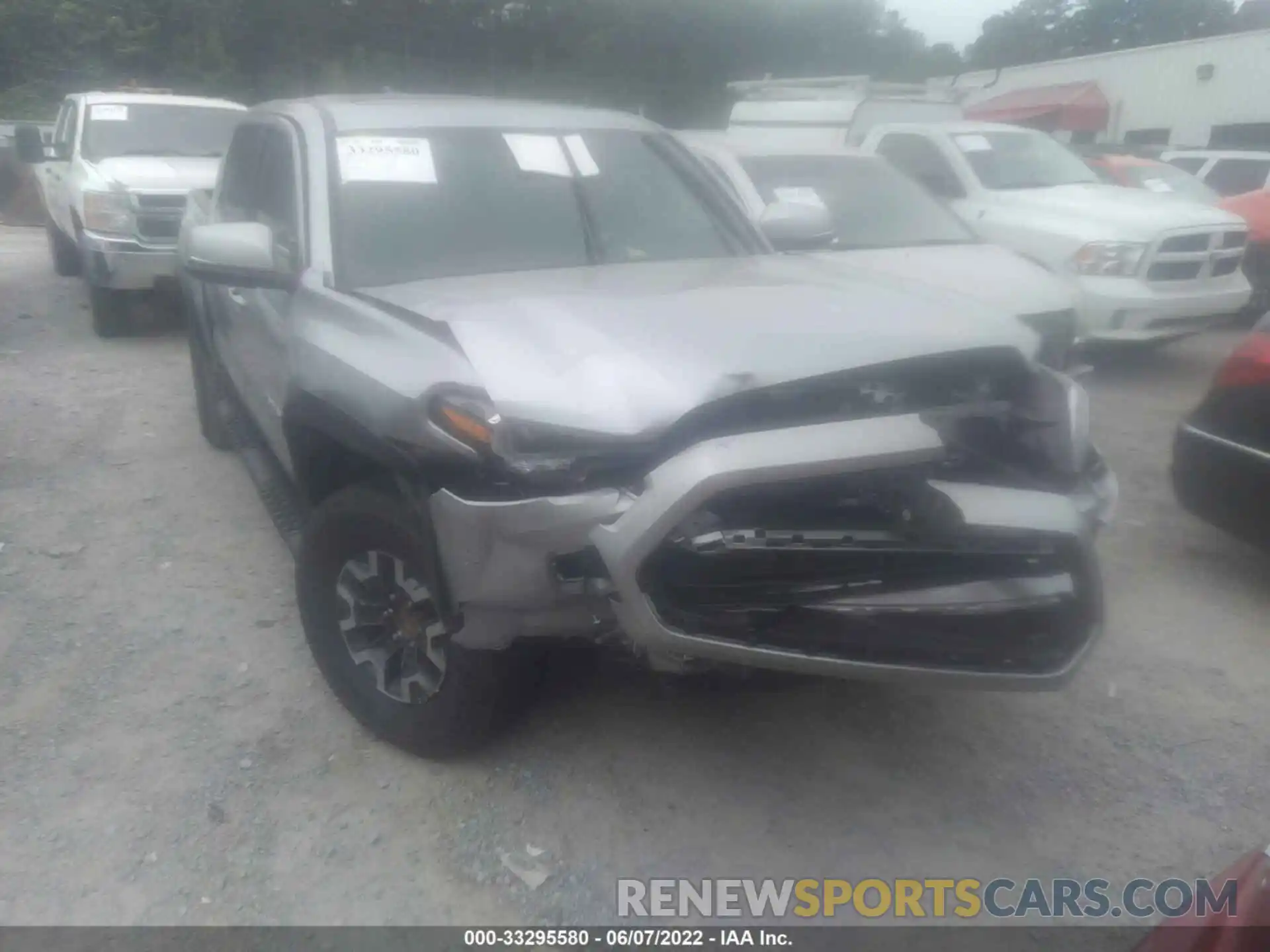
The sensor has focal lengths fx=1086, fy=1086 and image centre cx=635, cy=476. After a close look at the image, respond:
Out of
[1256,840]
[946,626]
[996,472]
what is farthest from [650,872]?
[1256,840]

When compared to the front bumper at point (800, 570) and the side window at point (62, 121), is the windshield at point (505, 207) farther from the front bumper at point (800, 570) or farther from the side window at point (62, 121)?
the side window at point (62, 121)

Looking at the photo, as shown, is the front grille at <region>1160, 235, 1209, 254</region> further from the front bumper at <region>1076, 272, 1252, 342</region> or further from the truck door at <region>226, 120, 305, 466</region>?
the truck door at <region>226, 120, 305, 466</region>

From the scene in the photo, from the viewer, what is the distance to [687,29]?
25.7 m

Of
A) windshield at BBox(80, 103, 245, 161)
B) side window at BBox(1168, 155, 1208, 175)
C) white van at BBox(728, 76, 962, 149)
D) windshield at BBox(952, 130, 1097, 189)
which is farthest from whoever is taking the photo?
side window at BBox(1168, 155, 1208, 175)

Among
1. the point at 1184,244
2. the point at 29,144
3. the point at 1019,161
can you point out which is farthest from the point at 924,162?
the point at 29,144

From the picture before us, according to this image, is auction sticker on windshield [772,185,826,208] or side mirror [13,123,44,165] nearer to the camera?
auction sticker on windshield [772,185,826,208]

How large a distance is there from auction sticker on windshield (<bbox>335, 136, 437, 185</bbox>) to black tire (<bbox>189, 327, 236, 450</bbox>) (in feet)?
5.84

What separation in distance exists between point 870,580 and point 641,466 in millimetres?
606

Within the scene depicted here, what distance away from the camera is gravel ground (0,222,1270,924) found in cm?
274

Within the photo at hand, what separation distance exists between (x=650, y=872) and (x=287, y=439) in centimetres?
171

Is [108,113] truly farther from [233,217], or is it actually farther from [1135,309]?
→ [1135,309]

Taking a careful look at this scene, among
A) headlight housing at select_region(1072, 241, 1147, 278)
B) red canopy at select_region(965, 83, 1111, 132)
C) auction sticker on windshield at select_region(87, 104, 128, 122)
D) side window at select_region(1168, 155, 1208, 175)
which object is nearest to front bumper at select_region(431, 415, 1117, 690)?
headlight housing at select_region(1072, 241, 1147, 278)

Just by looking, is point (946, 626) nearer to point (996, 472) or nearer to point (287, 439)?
point (996, 472)

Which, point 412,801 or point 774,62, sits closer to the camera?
point 412,801
